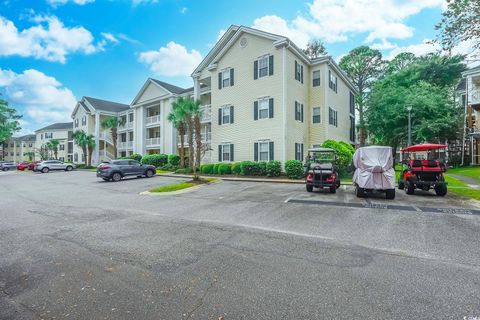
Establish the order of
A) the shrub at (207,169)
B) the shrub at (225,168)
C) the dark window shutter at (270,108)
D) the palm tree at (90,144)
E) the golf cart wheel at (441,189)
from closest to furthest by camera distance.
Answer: the golf cart wheel at (441,189)
the dark window shutter at (270,108)
the shrub at (225,168)
the shrub at (207,169)
the palm tree at (90,144)

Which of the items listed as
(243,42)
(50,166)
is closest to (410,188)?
(243,42)

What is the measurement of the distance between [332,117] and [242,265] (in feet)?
73.0

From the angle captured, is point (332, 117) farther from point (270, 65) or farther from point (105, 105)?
point (105, 105)

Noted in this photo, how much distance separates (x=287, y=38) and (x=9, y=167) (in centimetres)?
5272

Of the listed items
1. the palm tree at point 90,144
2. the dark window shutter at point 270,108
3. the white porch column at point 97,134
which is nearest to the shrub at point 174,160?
the dark window shutter at point 270,108

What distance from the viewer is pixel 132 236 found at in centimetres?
580

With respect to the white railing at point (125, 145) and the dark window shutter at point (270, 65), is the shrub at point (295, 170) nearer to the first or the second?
the dark window shutter at point (270, 65)

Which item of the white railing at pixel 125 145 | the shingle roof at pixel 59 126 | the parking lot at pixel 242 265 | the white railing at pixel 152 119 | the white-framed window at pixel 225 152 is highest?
the shingle roof at pixel 59 126

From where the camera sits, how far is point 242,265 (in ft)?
13.5

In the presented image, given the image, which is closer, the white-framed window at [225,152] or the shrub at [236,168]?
the shrub at [236,168]

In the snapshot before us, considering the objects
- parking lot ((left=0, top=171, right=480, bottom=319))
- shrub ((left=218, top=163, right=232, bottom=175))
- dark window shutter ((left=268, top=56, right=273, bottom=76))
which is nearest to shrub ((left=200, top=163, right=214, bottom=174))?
shrub ((left=218, top=163, right=232, bottom=175))

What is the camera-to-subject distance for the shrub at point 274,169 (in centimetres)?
1867

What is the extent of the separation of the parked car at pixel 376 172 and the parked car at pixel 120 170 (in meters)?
16.9

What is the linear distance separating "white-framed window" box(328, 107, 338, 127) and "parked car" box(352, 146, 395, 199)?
12.7 meters
